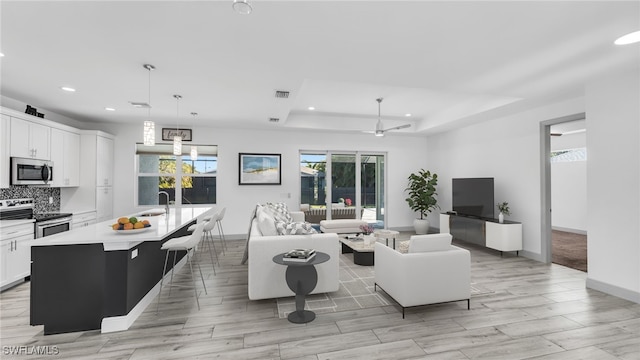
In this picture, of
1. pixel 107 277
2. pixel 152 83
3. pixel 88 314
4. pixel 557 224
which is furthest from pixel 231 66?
pixel 557 224

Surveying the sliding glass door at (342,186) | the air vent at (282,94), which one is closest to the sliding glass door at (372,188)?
the sliding glass door at (342,186)

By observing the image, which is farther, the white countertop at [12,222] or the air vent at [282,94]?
the air vent at [282,94]

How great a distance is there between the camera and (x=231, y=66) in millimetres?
3154

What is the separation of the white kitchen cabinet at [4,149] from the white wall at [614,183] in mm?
7546

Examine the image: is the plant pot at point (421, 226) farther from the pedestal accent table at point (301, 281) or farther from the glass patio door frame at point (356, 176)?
the pedestal accent table at point (301, 281)

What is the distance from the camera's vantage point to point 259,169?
6.93 m

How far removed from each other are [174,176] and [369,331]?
5681mm

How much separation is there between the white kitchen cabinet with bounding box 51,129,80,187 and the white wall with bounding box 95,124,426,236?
35.4 inches

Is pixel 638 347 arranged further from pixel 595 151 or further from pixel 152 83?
pixel 152 83

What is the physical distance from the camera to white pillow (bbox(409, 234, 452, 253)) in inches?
115

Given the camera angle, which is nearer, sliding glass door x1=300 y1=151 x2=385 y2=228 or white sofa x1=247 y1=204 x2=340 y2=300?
white sofa x1=247 y1=204 x2=340 y2=300

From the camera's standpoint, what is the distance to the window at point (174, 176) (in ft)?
21.4

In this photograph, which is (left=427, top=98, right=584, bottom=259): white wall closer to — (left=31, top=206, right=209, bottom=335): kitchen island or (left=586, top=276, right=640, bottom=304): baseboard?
(left=586, top=276, right=640, bottom=304): baseboard

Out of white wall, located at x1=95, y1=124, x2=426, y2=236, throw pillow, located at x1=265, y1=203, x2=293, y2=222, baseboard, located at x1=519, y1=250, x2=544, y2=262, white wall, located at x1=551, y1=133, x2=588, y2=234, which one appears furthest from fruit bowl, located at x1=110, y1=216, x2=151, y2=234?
white wall, located at x1=551, y1=133, x2=588, y2=234
